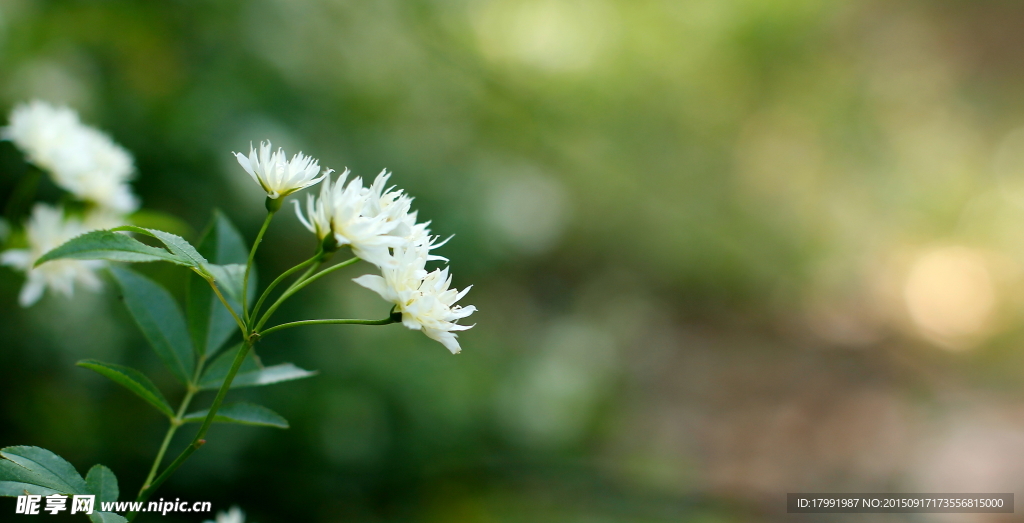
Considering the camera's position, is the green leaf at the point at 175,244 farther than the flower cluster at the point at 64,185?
No

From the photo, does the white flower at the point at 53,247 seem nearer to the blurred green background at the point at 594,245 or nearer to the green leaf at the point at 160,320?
the green leaf at the point at 160,320

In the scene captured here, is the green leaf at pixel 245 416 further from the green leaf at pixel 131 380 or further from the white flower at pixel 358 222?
the white flower at pixel 358 222

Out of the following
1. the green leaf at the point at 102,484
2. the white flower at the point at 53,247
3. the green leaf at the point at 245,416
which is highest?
the white flower at the point at 53,247

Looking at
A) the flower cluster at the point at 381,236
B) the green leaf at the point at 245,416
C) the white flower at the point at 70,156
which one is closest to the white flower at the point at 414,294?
the flower cluster at the point at 381,236

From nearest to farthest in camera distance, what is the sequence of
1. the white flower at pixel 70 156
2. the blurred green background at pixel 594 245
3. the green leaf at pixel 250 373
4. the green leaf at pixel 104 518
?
1. the green leaf at pixel 104 518
2. the green leaf at pixel 250 373
3. the white flower at pixel 70 156
4. the blurred green background at pixel 594 245

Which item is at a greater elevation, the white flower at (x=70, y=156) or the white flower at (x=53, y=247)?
the white flower at (x=70, y=156)

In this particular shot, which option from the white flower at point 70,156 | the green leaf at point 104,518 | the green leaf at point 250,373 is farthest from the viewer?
the white flower at point 70,156

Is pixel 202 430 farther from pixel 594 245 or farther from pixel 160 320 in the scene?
pixel 594 245
